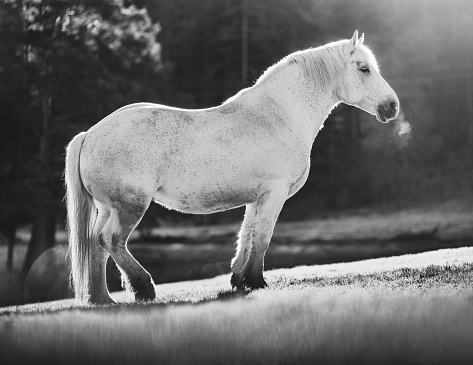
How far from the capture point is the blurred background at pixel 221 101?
93.2ft

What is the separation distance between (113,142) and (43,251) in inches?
857

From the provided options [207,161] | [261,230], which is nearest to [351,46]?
[207,161]

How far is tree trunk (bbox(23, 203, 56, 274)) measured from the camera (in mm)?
28166

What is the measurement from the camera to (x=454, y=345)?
5.11 meters

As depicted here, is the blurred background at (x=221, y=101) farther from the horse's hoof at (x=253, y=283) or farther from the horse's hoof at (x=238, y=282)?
the horse's hoof at (x=253, y=283)

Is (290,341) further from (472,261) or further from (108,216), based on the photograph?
(472,261)

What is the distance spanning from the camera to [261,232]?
27.5 feet

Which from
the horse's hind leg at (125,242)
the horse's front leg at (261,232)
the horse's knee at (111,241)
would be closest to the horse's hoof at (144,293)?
the horse's hind leg at (125,242)

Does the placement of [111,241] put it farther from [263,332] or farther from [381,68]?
[381,68]

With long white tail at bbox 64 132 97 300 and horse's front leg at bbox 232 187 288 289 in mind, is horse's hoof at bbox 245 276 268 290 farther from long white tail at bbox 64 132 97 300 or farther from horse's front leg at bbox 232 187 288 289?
long white tail at bbox 64 132 97 300

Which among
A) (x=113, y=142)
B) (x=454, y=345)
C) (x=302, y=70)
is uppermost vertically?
(x=302, y=70)

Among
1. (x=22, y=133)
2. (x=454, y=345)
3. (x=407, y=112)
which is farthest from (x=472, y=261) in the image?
(x=407, y=112)

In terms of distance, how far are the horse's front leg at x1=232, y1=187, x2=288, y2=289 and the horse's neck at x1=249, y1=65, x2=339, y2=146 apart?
859 millimetres

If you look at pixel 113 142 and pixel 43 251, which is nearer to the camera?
pixel 113 142
